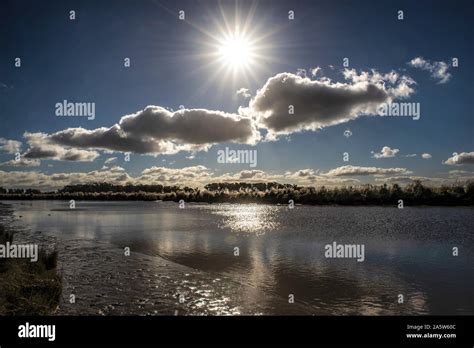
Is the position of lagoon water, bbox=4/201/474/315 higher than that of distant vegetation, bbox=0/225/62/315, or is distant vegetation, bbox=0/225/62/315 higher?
distant vegetation, bbox=0/225/62/315

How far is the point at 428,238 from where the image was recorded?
124 feet

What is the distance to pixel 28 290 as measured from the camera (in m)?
15.0

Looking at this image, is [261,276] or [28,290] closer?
[28,290]

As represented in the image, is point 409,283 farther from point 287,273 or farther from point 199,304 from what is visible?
point 199,304

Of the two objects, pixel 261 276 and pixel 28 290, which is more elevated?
pixel 28 290

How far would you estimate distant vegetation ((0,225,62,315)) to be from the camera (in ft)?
44.5

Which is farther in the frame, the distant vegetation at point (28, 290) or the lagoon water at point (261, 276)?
the lagoon water at point (261, 276)

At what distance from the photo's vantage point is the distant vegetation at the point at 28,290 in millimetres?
13555

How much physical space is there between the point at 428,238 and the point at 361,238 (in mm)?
6681

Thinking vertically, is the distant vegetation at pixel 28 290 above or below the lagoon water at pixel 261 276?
above
